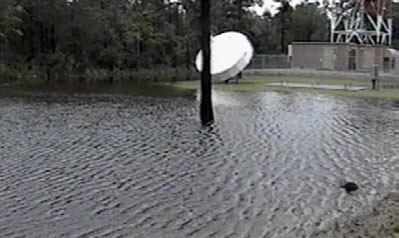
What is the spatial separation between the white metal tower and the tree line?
9.87m

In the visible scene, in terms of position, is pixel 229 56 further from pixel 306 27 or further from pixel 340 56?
pixel 306 27

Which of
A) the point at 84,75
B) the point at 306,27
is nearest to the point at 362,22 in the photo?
the point at 306,27

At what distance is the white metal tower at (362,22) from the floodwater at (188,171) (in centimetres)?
4787

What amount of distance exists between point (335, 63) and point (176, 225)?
198 feet

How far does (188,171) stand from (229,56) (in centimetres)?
3242

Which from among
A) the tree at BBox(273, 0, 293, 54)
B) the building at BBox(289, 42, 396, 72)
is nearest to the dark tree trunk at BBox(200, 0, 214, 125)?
the building at BBox(289, 42, 396, 72)

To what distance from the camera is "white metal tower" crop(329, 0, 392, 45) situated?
76.3 m

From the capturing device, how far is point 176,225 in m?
11.1

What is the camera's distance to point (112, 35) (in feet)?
230

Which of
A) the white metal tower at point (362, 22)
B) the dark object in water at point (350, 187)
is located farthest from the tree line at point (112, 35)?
the dark object in water at point (350, 187)

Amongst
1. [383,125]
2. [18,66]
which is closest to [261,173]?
[383,125]

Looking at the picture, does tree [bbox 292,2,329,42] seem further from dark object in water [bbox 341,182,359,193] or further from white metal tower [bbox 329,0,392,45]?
dark object in water [bbox 341,182,359,193]

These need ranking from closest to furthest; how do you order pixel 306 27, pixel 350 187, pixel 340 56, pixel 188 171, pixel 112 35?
pixel 350 187 < pixel 188 171 < pixel 340 56 < pixel 112 35 < pixel 306 27

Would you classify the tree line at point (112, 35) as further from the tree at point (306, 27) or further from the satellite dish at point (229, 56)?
the satellite dish at point (229, 56)
